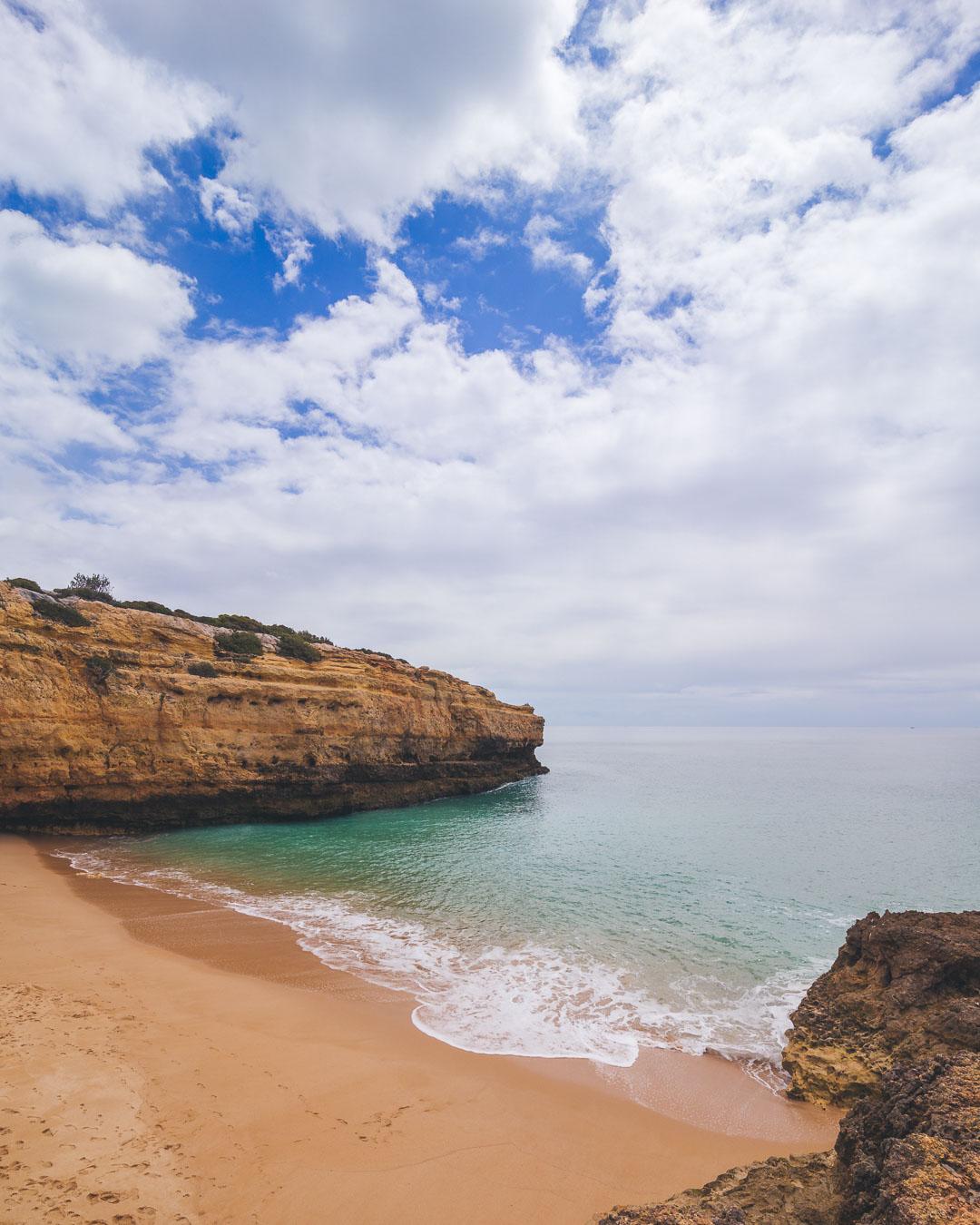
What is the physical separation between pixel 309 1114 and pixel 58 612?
22705mm

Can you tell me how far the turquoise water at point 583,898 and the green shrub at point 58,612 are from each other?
8583 mm

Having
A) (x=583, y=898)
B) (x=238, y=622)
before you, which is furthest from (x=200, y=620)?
(x=583, y=898)

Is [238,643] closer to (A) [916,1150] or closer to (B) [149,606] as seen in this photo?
(B) [149,606]

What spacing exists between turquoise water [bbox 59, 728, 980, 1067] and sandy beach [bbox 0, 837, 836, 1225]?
1.02 m

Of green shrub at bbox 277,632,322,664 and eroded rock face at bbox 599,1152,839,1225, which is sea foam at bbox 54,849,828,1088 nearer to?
eroded rock face at bbox 599,1152,839,1225

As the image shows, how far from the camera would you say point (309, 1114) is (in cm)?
556

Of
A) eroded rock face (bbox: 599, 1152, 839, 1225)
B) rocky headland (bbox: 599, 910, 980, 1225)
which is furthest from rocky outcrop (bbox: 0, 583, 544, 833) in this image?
eroded rock face (bbox: 599, 1152, 839, 1225)

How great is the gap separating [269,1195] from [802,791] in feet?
153

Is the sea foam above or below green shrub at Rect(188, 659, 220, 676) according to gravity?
below

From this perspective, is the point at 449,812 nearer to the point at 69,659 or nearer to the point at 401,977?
the point at 69,659

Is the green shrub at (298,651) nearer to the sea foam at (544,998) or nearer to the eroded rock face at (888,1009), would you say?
the sea foam at (544,998)

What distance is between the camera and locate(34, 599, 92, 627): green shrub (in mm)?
21469

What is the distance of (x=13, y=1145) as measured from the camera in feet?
14.9

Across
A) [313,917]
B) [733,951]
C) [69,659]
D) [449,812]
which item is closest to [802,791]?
[449,812]
